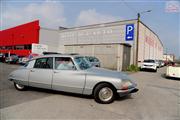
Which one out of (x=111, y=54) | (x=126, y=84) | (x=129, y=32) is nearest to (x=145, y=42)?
(x=129, y=32)

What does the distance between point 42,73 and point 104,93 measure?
2.48m

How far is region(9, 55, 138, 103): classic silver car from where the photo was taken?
18.8 ft

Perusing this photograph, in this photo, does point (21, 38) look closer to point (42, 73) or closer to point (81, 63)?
point (42, 73)

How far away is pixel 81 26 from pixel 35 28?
965cm

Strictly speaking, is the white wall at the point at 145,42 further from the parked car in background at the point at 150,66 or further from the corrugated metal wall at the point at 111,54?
the corrugated metal wall at the point at 111,54

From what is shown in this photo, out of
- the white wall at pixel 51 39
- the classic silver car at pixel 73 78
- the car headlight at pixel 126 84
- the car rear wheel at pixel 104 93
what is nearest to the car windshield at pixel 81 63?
the classic silver car at pixel 73 78

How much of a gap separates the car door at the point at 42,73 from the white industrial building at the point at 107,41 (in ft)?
48.3

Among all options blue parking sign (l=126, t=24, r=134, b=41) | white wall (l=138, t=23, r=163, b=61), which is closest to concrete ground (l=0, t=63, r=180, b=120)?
blue parking sign (l=126, t=24, r=134, b=41)

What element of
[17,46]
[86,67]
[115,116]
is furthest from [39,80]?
[17,46]

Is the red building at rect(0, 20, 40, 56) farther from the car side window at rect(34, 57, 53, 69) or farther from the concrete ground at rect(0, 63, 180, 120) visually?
the concrete ground at rect(0, 63, 180, 120)

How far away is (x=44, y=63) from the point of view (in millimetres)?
6711

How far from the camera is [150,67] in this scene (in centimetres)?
2311

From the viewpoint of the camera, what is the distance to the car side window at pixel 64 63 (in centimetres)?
623

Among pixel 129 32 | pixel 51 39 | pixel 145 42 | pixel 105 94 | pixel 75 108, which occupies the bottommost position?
pixel 75 108
